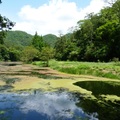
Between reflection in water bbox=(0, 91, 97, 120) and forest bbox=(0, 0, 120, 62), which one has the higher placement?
forest bbox=(0, 0, 120, 62)

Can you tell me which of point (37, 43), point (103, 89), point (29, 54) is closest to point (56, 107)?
point (103, 89)

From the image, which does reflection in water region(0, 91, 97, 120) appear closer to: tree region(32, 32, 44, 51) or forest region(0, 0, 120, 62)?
forest region(0, 0, 120, 62)

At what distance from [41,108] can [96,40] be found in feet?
214

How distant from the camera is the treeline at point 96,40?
67.0 metres

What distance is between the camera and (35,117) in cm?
1273

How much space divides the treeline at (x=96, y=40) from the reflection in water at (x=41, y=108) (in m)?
38.4

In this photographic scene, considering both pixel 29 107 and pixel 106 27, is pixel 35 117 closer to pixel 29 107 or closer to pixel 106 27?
pixel 29 107

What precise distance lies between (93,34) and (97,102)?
2811 inches

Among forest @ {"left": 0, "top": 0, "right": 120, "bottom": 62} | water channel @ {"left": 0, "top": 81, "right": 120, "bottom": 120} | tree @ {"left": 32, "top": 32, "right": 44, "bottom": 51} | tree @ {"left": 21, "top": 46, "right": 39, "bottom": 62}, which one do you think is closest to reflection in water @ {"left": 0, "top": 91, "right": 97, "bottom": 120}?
water channel @ {"left": 0, "top": 81, "right": 120, "bottom": 120}

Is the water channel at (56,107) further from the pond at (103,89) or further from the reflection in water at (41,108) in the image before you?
the pond at (103,89)

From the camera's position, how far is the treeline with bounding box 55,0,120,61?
67000 mm

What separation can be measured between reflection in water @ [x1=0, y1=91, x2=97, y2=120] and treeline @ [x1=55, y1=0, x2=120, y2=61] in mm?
38442

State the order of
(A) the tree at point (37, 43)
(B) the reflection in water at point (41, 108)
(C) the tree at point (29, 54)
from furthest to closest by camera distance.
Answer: (A) the tree at point (37, 43) < (C) the tree at point (29, 54) < (B) the reflection in water at point (41, 108)

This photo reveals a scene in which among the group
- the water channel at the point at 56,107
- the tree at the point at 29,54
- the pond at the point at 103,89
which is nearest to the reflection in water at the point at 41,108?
the water channel at the point at 56,107
